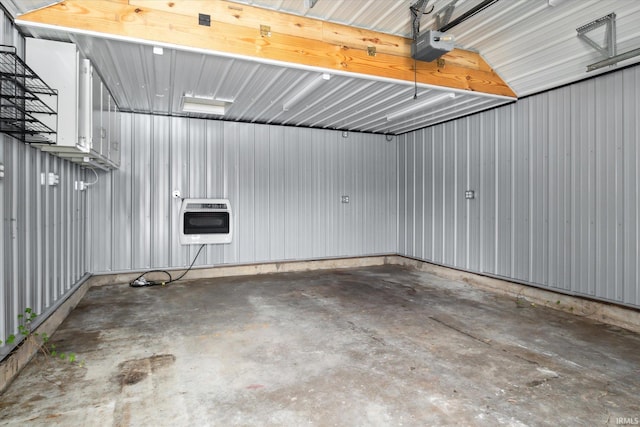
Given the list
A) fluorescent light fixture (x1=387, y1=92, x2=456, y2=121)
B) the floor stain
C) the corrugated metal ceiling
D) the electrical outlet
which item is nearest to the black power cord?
the electrical outlet

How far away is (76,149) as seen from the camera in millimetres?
3311

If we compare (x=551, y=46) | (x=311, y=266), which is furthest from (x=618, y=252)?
(x=311, y=266)

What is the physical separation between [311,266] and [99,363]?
462cm

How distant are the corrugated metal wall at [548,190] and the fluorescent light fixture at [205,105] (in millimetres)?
3980

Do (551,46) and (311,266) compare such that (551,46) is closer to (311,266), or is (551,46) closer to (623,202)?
(623,202)

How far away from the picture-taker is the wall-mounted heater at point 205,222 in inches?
239

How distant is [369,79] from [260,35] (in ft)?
4.44

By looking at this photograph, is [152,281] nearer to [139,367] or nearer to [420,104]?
[139,367]

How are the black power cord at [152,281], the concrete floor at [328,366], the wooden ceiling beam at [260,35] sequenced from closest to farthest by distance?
the concrete floor at [328,366] < the wooden ceiling beam at [260,35] < the black power cord at [152,281]

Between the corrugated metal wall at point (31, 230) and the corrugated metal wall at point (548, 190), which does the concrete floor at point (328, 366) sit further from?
the corrugated metal wall at point (548, 190)

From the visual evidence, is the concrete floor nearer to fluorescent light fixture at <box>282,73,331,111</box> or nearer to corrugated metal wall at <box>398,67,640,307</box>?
corrugated metal wall at <box>398,67,640,307</box>

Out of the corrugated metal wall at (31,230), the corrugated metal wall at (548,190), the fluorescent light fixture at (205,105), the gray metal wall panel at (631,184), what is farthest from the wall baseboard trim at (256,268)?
the gray metal wall panel at (631,184)

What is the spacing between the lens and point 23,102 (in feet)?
9.11

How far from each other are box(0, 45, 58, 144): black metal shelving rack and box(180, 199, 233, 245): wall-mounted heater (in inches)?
122
